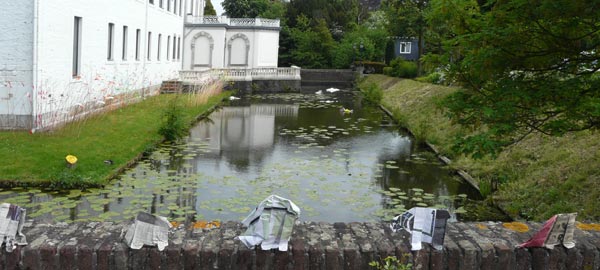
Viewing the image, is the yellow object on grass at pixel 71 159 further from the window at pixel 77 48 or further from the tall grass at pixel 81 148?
the window at pixel 77 48

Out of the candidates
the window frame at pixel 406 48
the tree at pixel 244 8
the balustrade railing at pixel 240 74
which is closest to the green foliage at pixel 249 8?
the tree at pixel 244 8

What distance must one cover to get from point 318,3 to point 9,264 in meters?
60.5

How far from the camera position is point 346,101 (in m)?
35.8

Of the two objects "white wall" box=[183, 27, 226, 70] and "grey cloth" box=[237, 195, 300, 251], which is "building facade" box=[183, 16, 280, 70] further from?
"grey cloth" box=[237, 195, 300, 251]

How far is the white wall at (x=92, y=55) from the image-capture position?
15.7 m

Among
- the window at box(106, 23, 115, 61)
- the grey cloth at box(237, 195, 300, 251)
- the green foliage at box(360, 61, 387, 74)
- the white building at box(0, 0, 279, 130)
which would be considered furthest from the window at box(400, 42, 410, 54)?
the grey cloth at box(237, 195, 300, 251)

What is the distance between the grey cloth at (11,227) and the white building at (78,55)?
11.3 m

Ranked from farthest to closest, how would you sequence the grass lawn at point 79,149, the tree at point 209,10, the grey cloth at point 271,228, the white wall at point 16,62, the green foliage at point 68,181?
the tree at point 209,10
the white wall at point 16,62
the grass lawn at point 79,149
the green foliage at point 68,181
the grey cloth at point 271,228

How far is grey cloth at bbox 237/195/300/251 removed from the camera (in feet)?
14.7

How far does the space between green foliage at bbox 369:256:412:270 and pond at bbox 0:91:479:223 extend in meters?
4.74

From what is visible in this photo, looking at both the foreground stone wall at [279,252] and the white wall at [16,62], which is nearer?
the foreground stone wall at [279,252]

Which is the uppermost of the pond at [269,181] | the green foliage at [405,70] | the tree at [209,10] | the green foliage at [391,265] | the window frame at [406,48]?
the tree at [209,10]

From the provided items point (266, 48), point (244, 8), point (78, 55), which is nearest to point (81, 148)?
point (78, 55)

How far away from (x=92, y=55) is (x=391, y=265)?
59.6 ft
